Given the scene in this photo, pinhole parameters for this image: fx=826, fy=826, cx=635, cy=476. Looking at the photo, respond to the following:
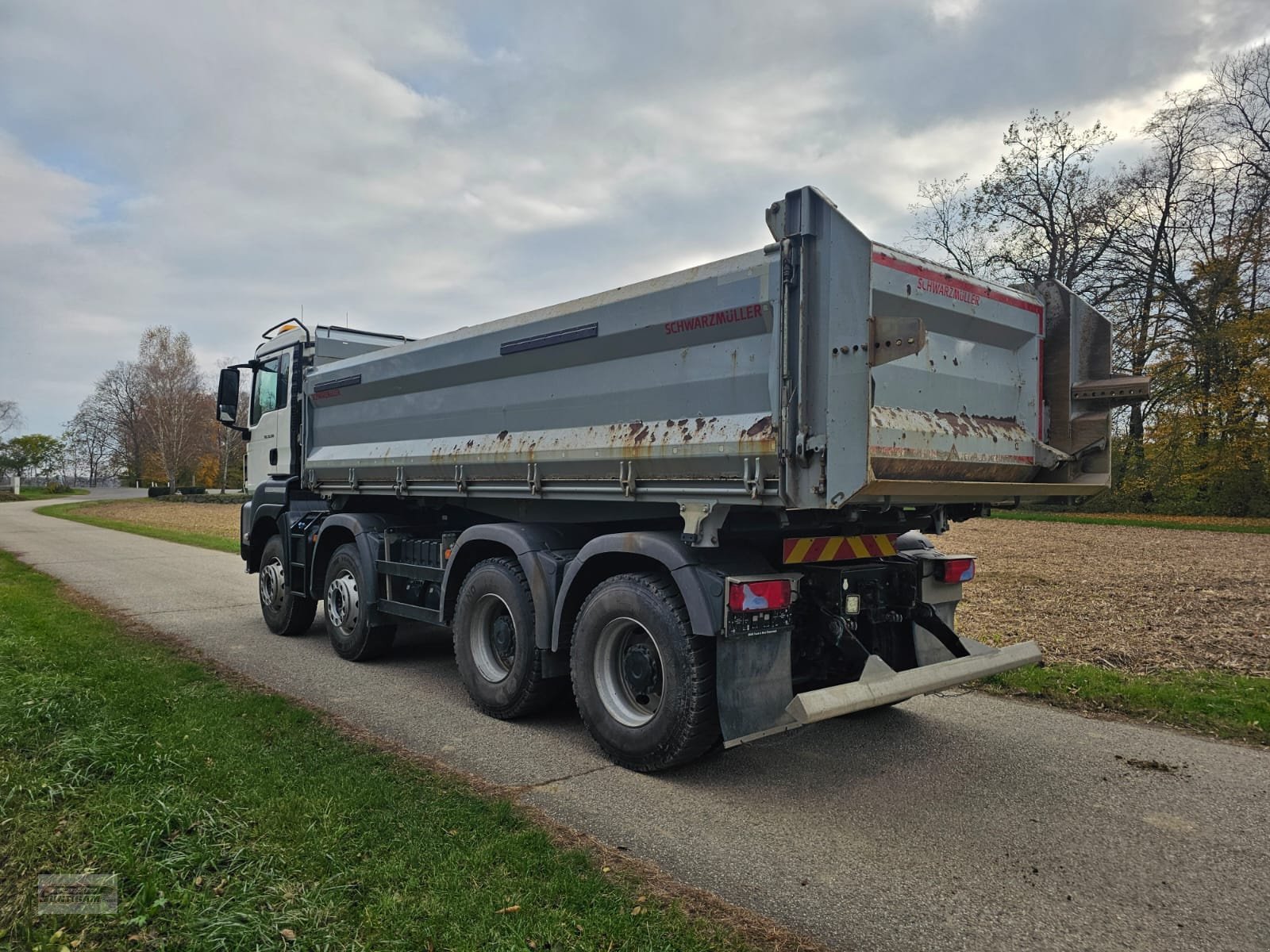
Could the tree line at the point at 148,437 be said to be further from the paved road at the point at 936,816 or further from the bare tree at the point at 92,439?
the paved road at the point at 936,816

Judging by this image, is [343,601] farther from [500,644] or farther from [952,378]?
[952,378]

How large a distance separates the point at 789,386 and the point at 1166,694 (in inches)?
150

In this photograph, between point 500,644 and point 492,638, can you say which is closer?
point 500,644

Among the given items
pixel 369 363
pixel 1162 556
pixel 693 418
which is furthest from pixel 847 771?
pixel 1162 556

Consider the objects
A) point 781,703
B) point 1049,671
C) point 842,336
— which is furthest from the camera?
point 1049,671

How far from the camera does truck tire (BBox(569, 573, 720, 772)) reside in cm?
421

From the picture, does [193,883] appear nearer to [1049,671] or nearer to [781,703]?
[781,703]

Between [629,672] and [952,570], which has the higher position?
[952,570]

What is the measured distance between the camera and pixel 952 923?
2939 mm

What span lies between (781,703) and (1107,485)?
2400 millimetres

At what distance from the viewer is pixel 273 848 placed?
323 cm

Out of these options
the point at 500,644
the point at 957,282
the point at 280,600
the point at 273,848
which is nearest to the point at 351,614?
the point at 280,600

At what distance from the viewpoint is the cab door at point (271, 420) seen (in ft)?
28.0

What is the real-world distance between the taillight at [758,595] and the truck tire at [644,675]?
34 centimetres
